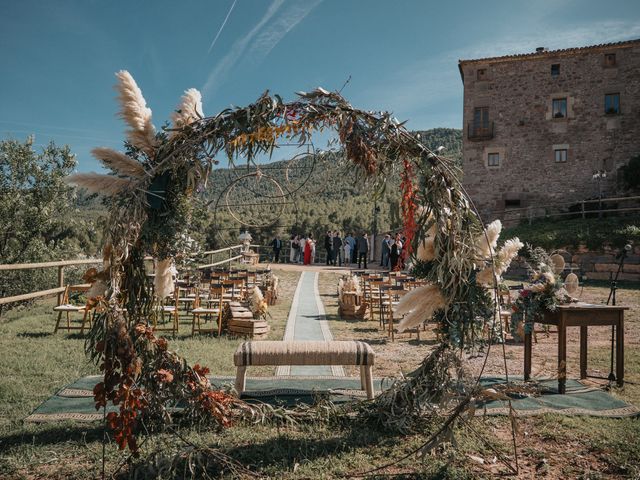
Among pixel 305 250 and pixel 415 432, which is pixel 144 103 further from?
pixel 305 250

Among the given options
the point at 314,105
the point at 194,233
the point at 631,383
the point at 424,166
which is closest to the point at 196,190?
the point at 194,233

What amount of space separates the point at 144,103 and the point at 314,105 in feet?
4.11

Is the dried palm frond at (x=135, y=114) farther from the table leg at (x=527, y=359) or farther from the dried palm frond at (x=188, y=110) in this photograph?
the table leg at (x=527, y=359)

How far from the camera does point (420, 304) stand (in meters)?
3.59

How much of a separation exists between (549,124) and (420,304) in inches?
990

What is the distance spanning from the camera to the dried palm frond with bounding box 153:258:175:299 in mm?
→ 3572

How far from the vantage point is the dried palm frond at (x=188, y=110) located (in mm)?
3459

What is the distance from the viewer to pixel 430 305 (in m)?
3.62

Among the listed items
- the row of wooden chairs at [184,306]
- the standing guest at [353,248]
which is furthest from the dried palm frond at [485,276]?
the standing guest at [353,248]

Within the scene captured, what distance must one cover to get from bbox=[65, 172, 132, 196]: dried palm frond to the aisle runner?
3.32 meters

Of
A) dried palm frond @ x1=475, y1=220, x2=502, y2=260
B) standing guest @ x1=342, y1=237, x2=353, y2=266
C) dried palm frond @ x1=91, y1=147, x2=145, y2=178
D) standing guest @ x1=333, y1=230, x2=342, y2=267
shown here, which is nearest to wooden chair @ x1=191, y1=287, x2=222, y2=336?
dried palm frond @ x1=91, y1=147, x2=145, y2=178

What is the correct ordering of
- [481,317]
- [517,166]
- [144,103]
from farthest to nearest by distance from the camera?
[517,166] < [481,317] < [144,103]

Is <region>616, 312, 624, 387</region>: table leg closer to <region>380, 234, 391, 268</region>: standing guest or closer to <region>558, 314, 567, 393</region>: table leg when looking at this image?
<region>558, 314, 567, 393</region>: table leg

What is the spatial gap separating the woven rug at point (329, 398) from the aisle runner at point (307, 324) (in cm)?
41
